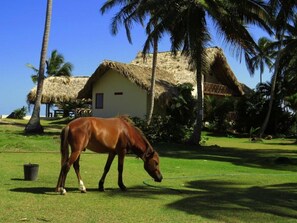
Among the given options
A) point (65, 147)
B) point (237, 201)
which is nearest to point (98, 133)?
point (65, 147)

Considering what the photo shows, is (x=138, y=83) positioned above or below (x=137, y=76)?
below

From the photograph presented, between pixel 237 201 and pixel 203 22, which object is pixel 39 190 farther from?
pixel 203 22

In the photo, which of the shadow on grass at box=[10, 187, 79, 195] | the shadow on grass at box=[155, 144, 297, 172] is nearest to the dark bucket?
the shadow on grass at box=[10, 187, 79, 195]

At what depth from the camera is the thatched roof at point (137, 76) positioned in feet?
100

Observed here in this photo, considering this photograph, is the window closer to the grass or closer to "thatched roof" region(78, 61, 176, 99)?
"thatched roof" region(78, 61, 176, 99)

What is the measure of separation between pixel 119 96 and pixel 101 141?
24082 millimetres

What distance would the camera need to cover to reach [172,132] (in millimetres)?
23469

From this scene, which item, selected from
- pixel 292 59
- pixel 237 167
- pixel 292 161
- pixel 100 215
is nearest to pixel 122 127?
pixel 100 215

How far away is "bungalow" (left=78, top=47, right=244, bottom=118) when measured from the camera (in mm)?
31031

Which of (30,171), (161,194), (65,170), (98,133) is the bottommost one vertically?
(161,194)

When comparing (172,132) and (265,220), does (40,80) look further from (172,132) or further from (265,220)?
(265,220)

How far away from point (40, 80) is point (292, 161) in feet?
44.1

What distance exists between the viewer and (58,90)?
42.1 meters

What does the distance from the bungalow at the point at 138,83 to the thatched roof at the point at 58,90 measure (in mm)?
6508
